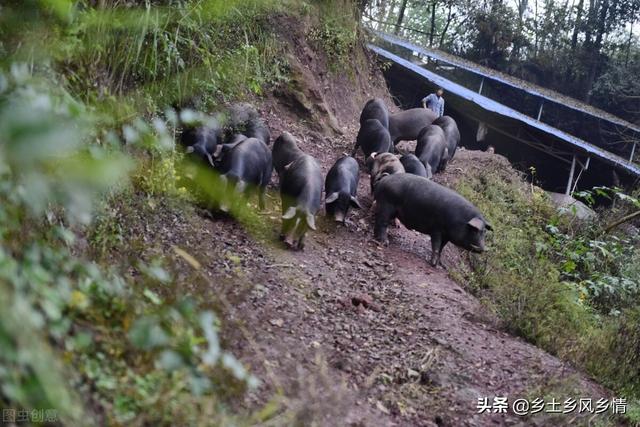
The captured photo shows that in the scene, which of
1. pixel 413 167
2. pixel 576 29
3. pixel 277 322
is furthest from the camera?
pixel 576 29

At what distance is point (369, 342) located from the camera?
548 cm

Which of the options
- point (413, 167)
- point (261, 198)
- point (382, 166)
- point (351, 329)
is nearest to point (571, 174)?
point (413, 167)

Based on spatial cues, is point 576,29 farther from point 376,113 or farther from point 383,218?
point 383,218

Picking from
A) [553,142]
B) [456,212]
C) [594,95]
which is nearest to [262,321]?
[456,212]

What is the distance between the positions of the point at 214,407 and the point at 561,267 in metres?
8.78

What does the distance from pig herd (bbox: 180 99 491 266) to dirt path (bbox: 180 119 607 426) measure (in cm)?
45

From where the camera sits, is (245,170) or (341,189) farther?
(341,189)

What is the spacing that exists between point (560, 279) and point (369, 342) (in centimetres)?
595

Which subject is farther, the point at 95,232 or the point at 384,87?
the point at 384,87

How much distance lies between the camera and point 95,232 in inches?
170

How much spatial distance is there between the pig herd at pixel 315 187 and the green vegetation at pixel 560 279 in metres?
0.79

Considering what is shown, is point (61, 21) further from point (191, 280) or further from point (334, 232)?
point (334, 232)

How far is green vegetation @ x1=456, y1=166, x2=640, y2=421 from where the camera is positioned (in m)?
6.50

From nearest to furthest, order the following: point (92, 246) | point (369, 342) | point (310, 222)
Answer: point (92, 246)
point (369, 342)
point (310, 222)
